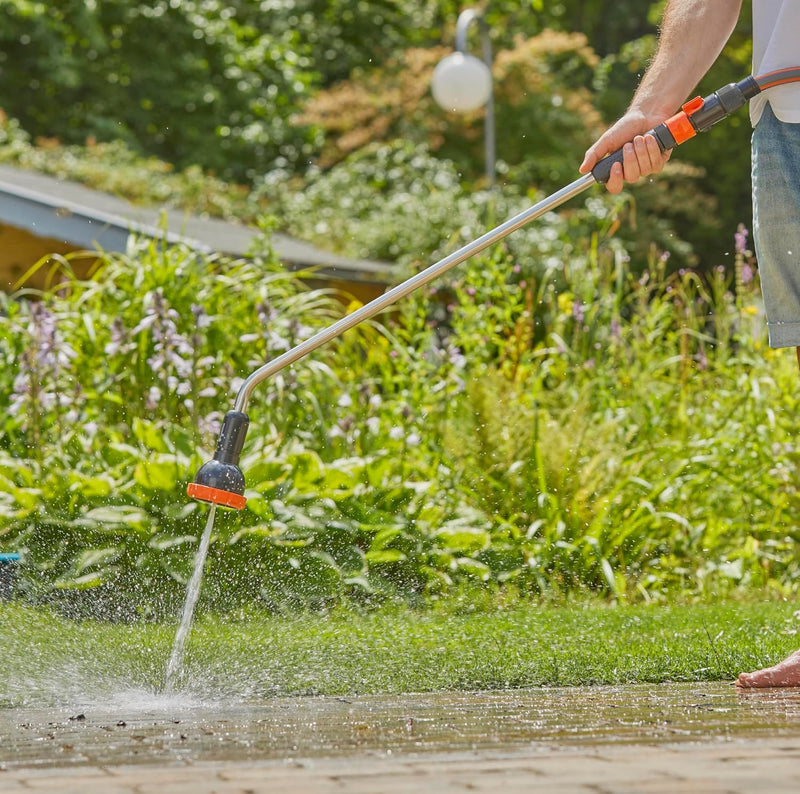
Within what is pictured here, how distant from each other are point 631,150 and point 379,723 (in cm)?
132

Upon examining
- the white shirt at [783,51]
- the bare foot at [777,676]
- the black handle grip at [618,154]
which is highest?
the white shirt at [783,51]

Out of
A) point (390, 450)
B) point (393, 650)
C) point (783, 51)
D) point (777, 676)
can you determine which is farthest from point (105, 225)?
point (777, 676)

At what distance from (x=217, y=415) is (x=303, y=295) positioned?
33.6 inches

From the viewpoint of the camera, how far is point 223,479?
2609mm

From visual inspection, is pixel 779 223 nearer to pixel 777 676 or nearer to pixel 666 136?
pixel 666 136

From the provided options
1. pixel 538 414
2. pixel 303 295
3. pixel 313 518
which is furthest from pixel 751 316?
pixel 313 518

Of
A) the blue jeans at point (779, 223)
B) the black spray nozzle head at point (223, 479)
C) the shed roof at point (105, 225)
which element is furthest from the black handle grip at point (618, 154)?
the shed roof at point (105, 225)

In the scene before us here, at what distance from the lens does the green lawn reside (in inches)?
107

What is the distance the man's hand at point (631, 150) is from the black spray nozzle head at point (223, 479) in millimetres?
974

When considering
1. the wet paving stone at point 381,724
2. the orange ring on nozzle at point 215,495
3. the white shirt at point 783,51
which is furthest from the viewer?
the white shirt at point 783,51

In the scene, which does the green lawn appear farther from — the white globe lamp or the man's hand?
the white globe lamp

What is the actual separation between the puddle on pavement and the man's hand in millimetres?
1050

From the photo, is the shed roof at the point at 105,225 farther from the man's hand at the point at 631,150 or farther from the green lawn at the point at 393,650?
the man's hand at the point at 631,150

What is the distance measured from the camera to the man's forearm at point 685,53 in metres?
2.77
